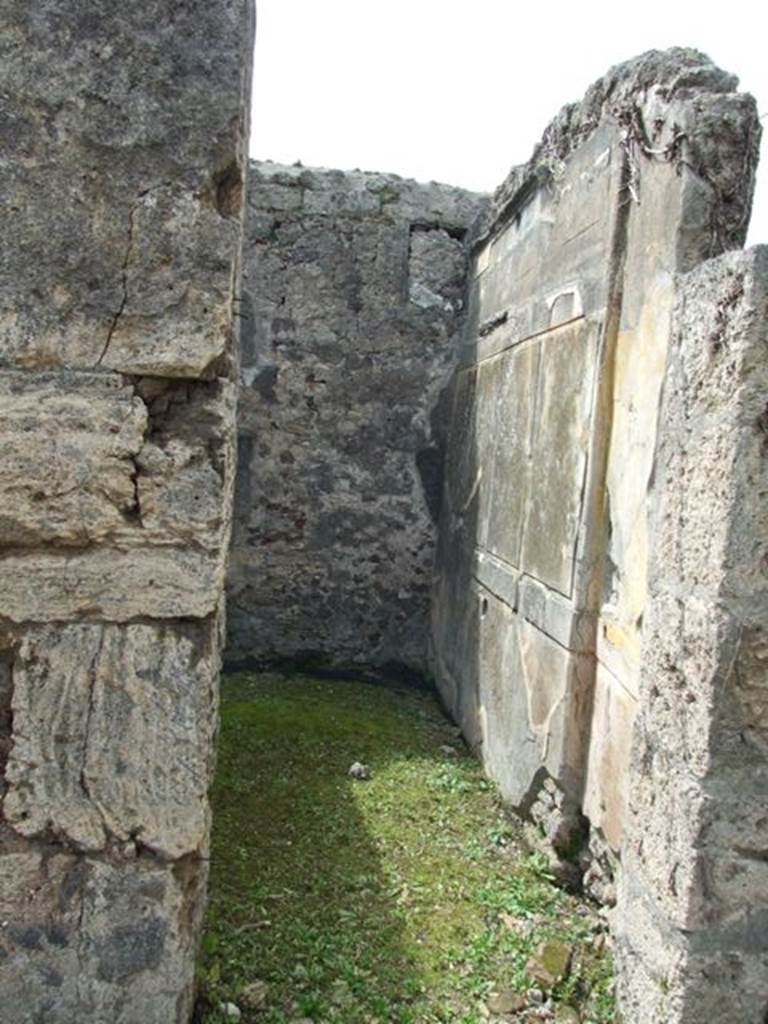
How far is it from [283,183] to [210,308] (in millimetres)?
4145

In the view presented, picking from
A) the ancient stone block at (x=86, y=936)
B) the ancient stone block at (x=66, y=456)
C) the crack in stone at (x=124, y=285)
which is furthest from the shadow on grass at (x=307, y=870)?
the crack in stone at (x=124, y=285)

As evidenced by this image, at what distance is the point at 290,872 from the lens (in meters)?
3.03

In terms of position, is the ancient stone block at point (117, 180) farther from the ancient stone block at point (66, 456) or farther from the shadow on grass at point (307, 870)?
the shadow on grass at point (307, 870)

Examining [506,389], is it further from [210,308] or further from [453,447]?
[210,308]

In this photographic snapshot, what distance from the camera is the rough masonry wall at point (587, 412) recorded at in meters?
2.47

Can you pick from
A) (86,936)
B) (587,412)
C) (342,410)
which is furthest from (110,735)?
(342,410)

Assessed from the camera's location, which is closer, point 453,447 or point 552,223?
point 552,223

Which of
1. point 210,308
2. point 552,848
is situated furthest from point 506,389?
point 210,308

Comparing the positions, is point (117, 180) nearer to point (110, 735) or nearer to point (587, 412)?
point (110, 735)

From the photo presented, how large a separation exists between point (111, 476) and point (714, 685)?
1376 millimetres

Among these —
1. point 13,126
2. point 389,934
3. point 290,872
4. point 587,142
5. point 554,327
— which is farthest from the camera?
point 554,327

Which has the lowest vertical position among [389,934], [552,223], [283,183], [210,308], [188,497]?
[389,934]

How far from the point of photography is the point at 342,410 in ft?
18.6

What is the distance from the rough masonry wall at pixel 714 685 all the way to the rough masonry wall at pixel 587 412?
1.21 feet
